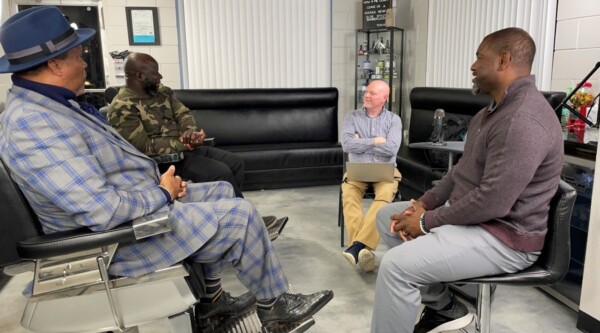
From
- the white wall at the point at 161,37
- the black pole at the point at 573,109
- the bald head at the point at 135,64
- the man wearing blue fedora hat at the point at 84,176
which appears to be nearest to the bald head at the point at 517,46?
the black pole at the point at 573,109

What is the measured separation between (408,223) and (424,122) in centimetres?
253

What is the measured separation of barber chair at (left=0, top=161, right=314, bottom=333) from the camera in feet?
4.45

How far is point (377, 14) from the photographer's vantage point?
192 inches

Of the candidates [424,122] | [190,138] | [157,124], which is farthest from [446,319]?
[424,122]

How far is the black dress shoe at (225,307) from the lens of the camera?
1852mm

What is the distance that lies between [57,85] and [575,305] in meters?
2.42

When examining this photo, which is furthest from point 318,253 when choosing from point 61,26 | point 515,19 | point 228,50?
point 228,50

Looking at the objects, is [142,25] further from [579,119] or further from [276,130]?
[579,119]

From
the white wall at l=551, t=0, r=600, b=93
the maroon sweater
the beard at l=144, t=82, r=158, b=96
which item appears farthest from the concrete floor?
the white wall at l=551, t=0, r=600, b=93

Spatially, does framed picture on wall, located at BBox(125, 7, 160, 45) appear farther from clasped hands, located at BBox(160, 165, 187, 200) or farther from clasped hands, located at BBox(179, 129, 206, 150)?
clasped hands, located at BBox(160, 165, 187, 200)

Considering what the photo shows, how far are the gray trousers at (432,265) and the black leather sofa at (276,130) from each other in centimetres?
300

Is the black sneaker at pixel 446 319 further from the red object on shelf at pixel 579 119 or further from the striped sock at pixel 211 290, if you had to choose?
the red object on shelf at pixel 579 119

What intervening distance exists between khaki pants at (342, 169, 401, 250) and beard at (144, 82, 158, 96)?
4.41ft

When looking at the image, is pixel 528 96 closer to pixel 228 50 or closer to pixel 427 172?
pixel 427 172
